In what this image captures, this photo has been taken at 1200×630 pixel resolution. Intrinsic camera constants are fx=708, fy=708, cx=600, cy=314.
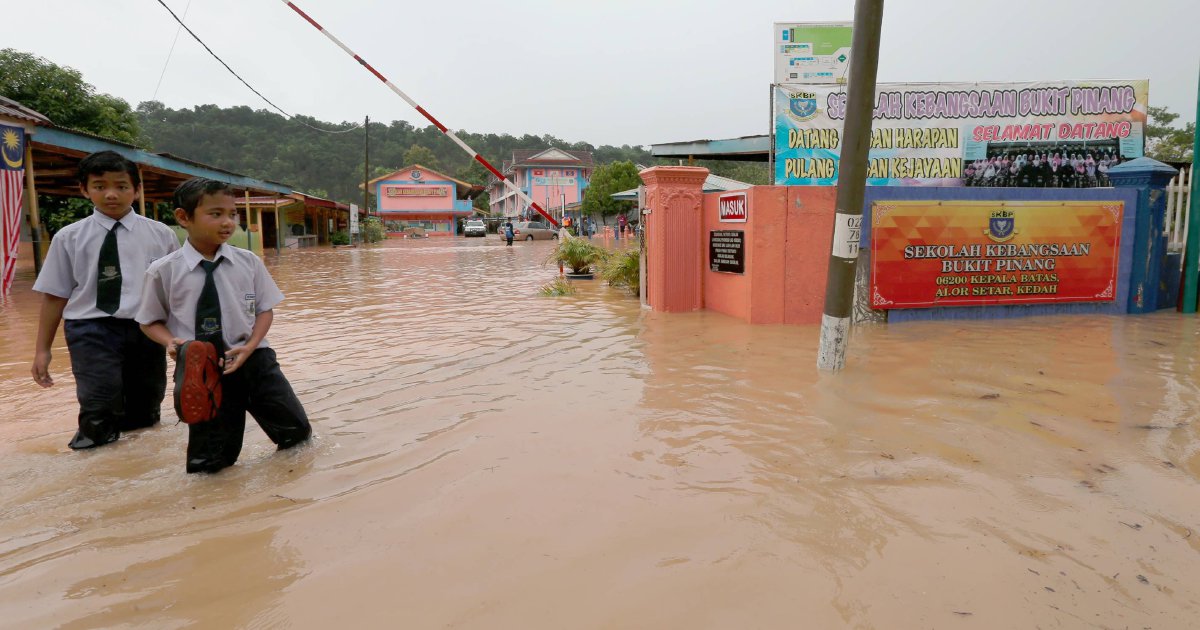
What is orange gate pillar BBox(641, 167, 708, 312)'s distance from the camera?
937 cm

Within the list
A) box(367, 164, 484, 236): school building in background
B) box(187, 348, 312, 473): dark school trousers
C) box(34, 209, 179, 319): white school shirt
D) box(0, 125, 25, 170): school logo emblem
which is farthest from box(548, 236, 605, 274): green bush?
box(367, 164, 484, 236): school building in background

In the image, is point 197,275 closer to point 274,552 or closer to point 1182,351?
point 274,552

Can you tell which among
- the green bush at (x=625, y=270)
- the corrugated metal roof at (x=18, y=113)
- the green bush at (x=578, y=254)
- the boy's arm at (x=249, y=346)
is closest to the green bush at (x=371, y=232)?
the corrugated metal roof at (x=18, y=113)

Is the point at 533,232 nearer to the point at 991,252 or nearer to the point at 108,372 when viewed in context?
the point at 991,252

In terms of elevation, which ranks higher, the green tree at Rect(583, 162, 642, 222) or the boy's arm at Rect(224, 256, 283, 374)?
the green tree at Rect(583, 162, 642, 222)

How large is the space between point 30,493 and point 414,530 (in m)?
1.99

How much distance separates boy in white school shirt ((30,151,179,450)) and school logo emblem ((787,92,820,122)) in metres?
9.80

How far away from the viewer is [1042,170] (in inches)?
465

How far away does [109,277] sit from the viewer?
386 centimetres

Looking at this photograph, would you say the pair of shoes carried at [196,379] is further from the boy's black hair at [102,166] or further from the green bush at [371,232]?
the green bush at [371,232]

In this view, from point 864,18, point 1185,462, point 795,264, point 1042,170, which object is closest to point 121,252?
point 864,18

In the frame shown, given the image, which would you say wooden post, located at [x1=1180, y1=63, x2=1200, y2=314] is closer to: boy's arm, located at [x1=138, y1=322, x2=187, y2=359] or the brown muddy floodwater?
the brown muddy floodwater

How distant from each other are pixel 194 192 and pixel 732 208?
253 inches

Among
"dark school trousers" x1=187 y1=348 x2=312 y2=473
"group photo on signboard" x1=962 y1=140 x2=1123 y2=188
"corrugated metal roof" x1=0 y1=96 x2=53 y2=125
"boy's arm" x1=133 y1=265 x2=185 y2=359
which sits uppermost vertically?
"corrugated metal roof" x1=0 y1=96 x2=53 y2=125
